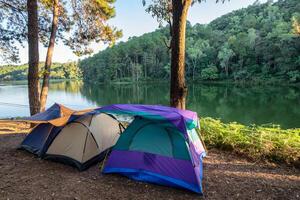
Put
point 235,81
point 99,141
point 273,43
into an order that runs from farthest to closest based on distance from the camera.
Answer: point 235,81 → point 273,43 → point 99,141

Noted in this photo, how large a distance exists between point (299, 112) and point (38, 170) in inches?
690

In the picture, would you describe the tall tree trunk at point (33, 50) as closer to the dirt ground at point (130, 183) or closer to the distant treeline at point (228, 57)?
the dirt ground at point (130, 183)

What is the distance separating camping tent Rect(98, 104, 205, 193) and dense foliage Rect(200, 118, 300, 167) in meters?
1.55

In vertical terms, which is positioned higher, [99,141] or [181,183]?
[99,141]

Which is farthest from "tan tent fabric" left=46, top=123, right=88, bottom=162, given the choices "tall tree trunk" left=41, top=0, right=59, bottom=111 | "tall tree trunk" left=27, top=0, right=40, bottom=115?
"tall tree trunk" left=41, top=0, right=59, bottom=111

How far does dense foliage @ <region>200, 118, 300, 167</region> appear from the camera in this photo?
169 inches

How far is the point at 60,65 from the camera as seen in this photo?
11019cm

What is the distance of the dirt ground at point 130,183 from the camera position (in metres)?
3.21

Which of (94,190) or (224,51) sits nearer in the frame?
(94,190)

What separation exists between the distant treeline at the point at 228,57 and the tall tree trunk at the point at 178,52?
13.7 meters

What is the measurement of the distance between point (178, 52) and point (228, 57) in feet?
142

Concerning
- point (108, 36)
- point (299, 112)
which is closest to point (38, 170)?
point (108, 36)

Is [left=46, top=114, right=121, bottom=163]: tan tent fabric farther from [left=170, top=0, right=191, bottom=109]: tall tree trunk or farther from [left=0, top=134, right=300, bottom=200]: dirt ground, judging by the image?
[left=170, top=0, right=191, bottom=109]: tall tree trunk

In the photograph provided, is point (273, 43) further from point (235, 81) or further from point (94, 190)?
point (94, 190)
